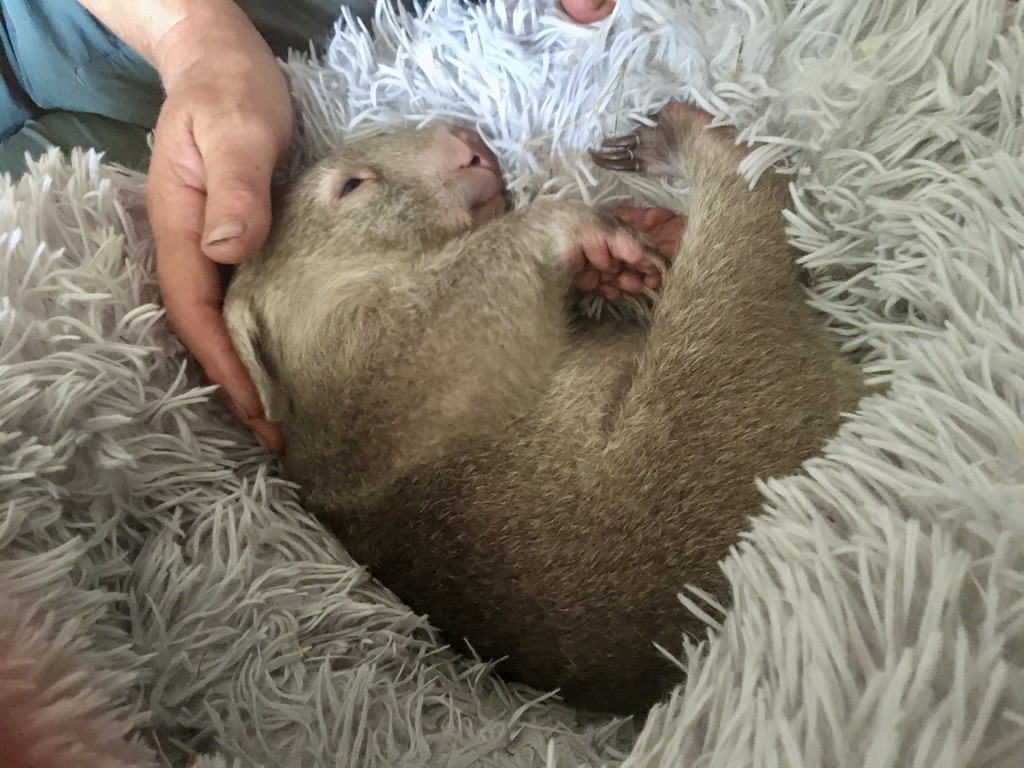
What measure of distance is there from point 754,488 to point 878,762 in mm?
499

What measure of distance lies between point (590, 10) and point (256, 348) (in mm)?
961

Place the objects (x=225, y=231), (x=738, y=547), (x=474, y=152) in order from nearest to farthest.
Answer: (x=738, y=547) → (x=225, y=231) → (x=474, y=152)

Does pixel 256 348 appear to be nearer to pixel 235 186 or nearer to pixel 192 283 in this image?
pixel 192 283

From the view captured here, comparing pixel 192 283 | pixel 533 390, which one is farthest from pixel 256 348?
pixel 533 390

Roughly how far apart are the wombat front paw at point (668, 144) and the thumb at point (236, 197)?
65cm

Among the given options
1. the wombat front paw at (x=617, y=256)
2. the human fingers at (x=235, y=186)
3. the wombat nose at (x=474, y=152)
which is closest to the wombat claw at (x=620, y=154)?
the wombat front paw at (x=617, y=256)

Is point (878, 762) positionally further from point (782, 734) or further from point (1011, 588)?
point (1011, 588)

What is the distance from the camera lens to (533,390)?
56.6 inches

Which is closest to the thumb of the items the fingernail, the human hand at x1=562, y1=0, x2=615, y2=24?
the fingernail

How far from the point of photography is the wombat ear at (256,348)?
147cm

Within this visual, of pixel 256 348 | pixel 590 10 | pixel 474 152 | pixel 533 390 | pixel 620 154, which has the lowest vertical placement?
pixel 256 348

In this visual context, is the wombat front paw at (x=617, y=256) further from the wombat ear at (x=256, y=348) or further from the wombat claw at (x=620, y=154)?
the wombat ear at (x=256, y=348)

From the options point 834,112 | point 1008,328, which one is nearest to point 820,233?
point 834,112

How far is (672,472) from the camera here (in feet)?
4.13
